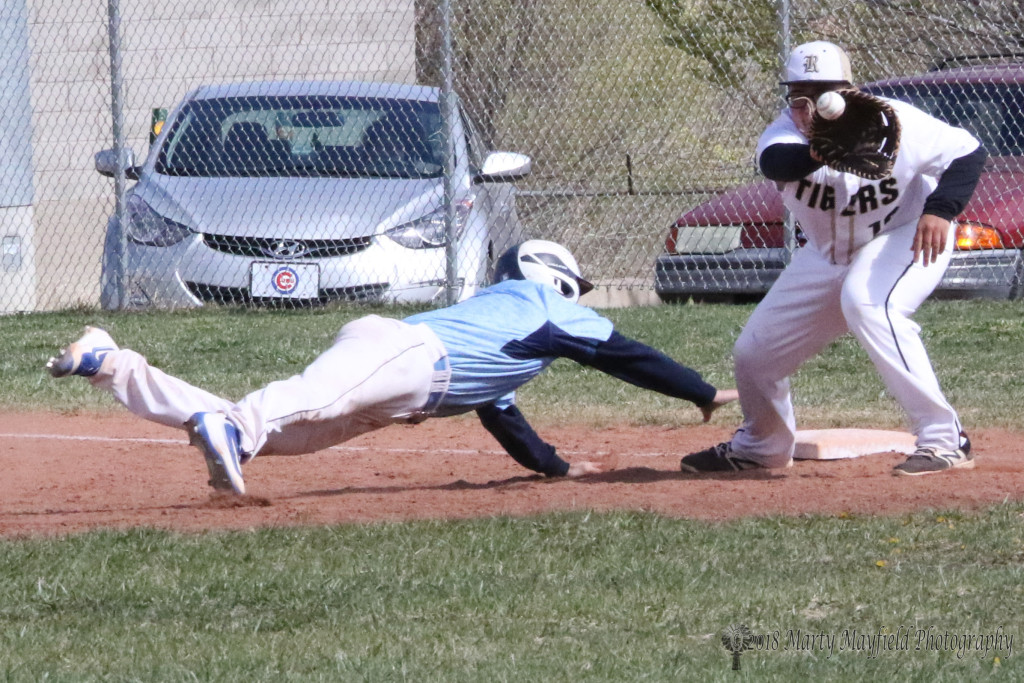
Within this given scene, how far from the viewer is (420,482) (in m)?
6.08

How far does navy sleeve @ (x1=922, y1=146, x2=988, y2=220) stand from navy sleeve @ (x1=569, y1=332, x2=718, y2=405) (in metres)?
0.98

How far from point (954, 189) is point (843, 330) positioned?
733 mm

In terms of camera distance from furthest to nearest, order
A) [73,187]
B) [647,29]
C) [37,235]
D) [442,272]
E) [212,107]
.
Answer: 1. [73,187]
2. [37,235]
3. [647,29]
4. [212,107]
5. [442,272]

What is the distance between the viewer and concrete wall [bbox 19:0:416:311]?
13953 mm

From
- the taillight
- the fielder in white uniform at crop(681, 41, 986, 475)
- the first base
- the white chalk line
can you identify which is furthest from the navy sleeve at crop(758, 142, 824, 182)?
the taillight

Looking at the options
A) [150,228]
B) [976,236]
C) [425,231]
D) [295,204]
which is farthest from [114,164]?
[976,236]

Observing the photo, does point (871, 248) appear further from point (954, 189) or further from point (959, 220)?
point (959, 220)

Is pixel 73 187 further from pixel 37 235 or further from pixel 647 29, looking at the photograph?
pixel 647 29

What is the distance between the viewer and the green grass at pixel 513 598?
3463mm

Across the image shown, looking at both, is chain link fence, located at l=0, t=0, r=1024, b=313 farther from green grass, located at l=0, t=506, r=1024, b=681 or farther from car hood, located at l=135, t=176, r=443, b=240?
green grass, located at l=0, t=506, r=1024, b=681

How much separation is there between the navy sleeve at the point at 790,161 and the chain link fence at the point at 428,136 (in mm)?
4612

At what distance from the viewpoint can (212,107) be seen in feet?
36.3

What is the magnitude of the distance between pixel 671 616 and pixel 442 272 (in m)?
6.64

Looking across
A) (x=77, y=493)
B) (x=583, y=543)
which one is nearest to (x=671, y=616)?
(x=583, y=543)
